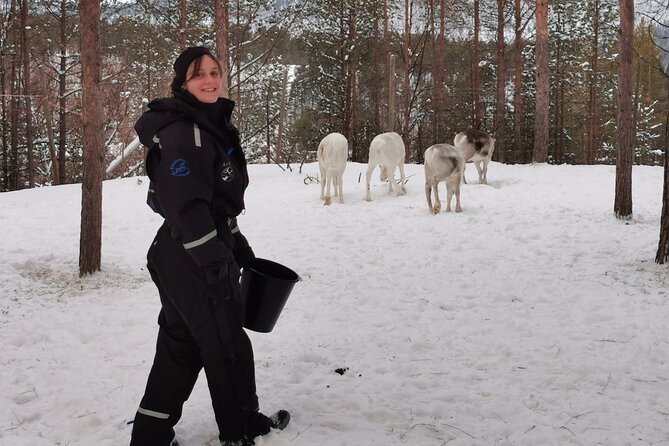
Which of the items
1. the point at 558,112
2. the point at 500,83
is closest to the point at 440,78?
the point at 500,83

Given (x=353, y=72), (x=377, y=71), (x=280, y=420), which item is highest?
(x=377, y=71)

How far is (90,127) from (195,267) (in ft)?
13.8

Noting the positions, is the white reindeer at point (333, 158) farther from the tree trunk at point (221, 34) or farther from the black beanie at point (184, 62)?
the black beanie at point (184, 62)

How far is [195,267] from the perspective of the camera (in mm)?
2490

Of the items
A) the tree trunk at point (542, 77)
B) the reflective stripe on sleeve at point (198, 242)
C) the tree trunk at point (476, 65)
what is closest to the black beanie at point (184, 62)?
the reflective stripe on sleeve at point (198, 242)

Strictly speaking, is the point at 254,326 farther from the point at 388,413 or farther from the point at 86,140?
the point at 86,140

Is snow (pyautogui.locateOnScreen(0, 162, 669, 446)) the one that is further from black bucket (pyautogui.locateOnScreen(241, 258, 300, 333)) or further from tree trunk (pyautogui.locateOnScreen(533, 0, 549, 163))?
tree trunk (pyautogui.locateOnScreen(533, 0, 549, 163))

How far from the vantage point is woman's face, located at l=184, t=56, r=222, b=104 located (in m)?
2.61

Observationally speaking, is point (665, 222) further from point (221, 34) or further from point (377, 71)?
point (377, 71)

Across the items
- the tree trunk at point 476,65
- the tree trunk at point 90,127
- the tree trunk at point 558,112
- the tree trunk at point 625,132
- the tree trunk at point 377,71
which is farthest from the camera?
the tree trunk at point 558,112

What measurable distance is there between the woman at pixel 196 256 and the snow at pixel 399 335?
364 mm

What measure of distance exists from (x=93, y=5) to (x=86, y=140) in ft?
4.88

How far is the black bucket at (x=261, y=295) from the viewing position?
2.89 metres

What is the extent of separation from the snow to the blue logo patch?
1479 millimetres
